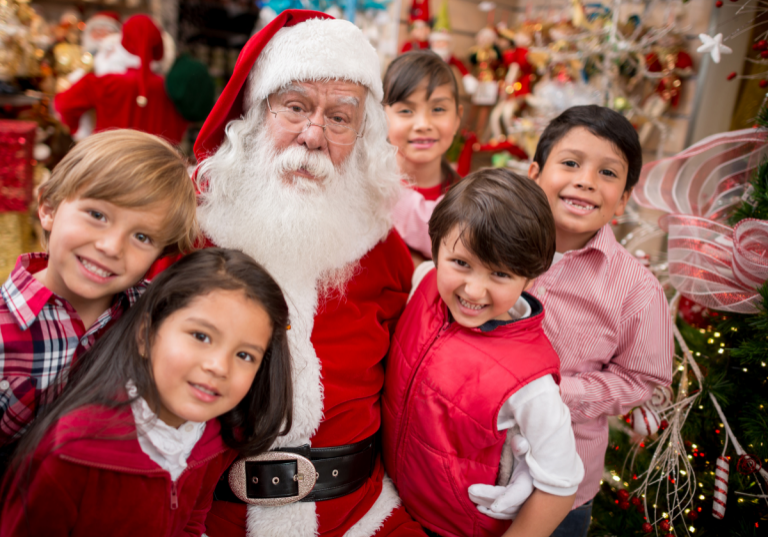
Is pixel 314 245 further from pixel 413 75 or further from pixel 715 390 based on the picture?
pixel 715 390

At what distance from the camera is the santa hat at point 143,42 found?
3992mm

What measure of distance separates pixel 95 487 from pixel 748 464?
6.18 ft

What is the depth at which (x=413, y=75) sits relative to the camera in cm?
234

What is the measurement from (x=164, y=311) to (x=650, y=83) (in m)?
3.65

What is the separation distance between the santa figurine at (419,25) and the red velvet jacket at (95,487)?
13.3 feet

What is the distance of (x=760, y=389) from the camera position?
5.89 ft

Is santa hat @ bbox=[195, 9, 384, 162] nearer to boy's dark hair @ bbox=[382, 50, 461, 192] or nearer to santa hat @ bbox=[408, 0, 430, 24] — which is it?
boy's dark hair @ bbox=[382, 50, 461, 192]

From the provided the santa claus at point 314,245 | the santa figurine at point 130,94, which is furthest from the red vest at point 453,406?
the santa figurine at point 130,94

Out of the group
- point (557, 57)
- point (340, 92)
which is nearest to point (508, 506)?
point (340, 92)

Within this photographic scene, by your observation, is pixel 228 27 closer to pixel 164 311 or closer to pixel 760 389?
pixel 164 311

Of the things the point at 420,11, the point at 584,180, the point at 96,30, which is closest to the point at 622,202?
the point at 584,180

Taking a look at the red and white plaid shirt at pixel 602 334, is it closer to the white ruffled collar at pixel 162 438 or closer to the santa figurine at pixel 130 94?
the white ruffled collar at pixel 162 438

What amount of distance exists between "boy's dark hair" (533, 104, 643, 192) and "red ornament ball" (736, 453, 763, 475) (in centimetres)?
95

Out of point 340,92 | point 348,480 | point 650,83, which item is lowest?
point 348,480
